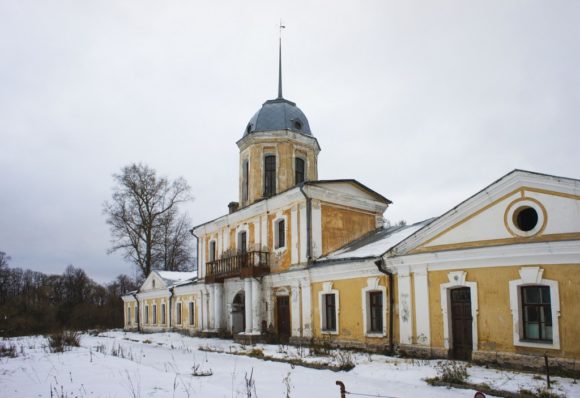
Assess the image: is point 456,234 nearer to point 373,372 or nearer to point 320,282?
point 373,372

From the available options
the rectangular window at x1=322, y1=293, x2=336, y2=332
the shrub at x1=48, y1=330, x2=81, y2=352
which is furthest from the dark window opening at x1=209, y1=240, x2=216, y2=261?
the rectangular window at x1=322, y1=293, x2=336, y2=332

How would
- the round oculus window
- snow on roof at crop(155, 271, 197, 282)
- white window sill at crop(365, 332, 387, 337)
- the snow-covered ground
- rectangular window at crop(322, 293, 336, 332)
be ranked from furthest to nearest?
1. snow on roof at crop(155, 271, 197, 282)
2. rectangular window at crop(322, 293, 336, 332)
3. white window sill at crop(365, 332, 387, 337)
4. the round oculus window
5. the snow-covered ground

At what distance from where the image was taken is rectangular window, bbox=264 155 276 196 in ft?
→ 74.2

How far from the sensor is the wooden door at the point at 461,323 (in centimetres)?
1242

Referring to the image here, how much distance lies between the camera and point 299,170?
75.0ft

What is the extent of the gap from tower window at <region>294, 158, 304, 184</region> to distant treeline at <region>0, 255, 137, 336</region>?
15.9m

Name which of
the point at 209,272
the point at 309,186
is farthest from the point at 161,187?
the point at 309,186

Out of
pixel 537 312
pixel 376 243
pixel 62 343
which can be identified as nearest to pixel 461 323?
pixel 537 312

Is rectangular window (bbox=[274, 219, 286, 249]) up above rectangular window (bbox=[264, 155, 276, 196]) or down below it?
below

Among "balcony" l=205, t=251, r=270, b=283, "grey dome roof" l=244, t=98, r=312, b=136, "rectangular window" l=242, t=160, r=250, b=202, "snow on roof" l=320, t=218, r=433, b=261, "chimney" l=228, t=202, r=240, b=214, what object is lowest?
"balcony" l=205, t=251, r=270, b=283

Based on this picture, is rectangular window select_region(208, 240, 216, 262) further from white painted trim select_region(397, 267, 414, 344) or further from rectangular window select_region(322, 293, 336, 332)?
white painted trim select_region(397, 267, 414, 344)

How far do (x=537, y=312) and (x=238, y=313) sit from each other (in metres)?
14.7

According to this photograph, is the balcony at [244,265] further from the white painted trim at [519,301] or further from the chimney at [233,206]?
the white painted trim at [519,301]

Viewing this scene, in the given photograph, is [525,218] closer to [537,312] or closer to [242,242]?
[537,312]
